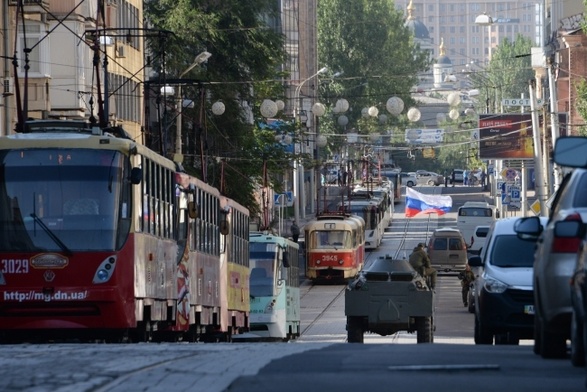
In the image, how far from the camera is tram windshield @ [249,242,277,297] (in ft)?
135

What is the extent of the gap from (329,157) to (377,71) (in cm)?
1884

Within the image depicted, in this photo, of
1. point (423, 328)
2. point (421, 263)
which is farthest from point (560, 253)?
point (421, 263)

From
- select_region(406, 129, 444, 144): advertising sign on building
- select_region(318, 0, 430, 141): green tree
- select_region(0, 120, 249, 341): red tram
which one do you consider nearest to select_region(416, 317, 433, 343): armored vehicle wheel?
select_region(0, 120, 249, 341): red tram

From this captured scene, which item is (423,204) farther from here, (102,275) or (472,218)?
(102,275)

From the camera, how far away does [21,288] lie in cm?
2156

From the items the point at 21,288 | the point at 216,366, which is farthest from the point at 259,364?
the point at 21,288

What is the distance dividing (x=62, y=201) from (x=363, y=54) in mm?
133529

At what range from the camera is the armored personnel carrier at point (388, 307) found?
31094 millimetres

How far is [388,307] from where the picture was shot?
31.1 metres

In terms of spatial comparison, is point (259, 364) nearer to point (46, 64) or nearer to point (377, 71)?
point (46, 64)

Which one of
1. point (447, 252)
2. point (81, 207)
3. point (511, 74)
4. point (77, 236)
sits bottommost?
point (447, 252)

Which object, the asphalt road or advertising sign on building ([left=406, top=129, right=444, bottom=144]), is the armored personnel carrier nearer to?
the asphalt road

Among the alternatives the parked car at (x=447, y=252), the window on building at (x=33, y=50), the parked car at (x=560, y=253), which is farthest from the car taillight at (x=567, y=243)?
the parked car at (x=447, y=252)

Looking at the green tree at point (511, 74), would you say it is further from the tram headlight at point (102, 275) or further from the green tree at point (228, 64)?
the tram headlight at point (102, 275)
